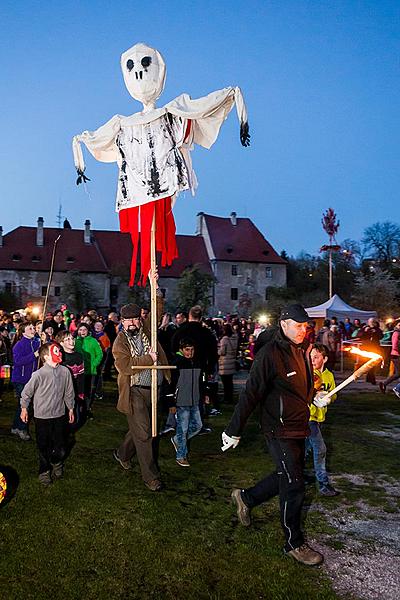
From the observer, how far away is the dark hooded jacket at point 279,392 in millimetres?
4406

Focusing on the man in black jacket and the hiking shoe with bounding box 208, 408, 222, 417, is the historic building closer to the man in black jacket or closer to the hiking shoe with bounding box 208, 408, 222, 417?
the hiking shoe with bounding box 208, 408, 222, 417

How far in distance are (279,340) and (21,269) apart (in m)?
51.6

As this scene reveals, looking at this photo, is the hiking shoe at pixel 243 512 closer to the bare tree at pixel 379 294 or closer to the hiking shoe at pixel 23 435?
the hiking shoe at pixel 23 435

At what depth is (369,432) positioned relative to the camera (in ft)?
30.8

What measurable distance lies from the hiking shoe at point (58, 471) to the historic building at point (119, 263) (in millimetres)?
44708

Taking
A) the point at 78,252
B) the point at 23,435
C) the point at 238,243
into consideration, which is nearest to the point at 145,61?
the point at 23,435

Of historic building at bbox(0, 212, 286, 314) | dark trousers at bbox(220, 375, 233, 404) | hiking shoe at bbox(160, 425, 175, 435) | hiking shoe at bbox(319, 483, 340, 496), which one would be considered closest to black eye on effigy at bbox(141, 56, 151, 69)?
hiking shoe at bbox(319, 483, 340, 496)

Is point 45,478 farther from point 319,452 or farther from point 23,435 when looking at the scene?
point 319,452

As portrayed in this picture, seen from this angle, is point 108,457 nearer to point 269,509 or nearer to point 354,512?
point 269,509

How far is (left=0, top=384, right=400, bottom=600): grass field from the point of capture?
3.92 meters

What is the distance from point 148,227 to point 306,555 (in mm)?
3929

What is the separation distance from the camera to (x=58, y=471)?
636 cm

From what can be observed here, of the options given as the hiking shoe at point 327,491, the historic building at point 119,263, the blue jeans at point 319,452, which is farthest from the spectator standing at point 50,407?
the historic building at point 119,263

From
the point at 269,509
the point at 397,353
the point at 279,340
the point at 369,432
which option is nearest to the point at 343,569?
the point at 269,509
